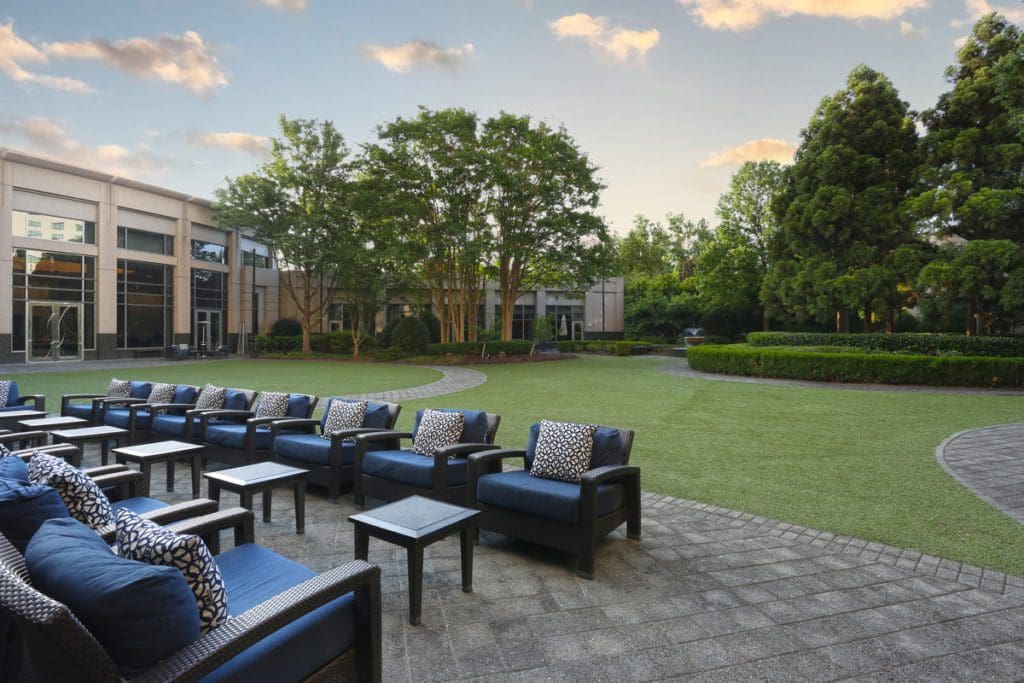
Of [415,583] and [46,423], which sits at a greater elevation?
[46,423]

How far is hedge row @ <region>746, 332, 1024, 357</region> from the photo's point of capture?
14.9 metres

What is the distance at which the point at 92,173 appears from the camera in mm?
22250

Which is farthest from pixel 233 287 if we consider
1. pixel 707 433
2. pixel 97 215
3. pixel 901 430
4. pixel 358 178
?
pixel 901 430

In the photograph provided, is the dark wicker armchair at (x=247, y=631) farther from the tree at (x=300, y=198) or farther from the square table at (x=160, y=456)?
the tree at (x=300, y=198)

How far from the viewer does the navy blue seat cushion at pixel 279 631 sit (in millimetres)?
1840

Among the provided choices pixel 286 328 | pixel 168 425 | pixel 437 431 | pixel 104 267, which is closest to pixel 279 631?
pixel 437 431

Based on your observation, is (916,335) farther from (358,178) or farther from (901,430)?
(358,178)

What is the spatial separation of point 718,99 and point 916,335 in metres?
9.83

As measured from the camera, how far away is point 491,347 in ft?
80.6

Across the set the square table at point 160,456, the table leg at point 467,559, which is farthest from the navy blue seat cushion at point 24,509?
the square table at point 160,456

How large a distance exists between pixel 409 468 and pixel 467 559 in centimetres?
138

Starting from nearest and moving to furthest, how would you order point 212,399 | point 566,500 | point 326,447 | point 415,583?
point 415,583 < point 566,500 < point 326,447 < point 212,399

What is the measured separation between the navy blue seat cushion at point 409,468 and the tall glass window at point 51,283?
24.7 meters

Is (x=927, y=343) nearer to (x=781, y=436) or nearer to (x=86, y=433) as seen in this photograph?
(x=781, y=436)
